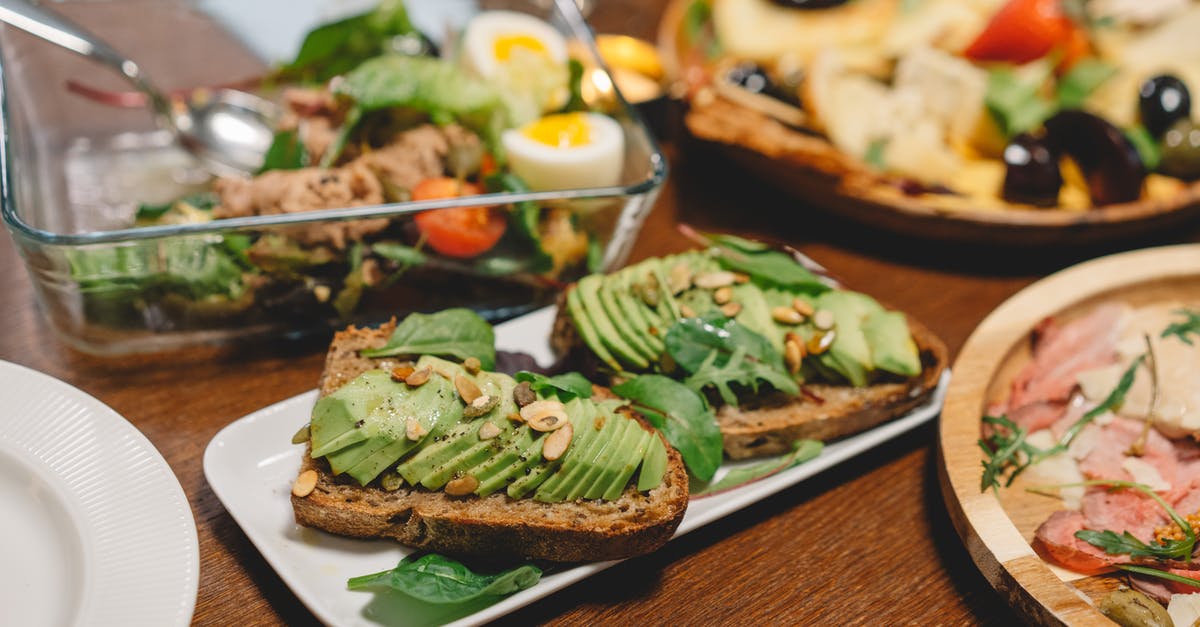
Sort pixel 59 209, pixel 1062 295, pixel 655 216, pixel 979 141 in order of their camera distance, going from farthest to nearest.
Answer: pixel 979 141 < pixel 655 216 < pixel 59 209 < pixel 1062 295

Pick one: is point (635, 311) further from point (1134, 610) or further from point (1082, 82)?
point (1082, 82)

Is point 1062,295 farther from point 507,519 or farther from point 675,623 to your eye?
point 507,519

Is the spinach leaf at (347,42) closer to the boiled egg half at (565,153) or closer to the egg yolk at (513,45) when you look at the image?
the egg yolk at (513,45)

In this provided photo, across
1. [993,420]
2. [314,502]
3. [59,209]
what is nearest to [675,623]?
[314,502]

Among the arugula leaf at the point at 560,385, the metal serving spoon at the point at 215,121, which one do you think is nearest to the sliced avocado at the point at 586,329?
the arugula leaf at the point at 560,385

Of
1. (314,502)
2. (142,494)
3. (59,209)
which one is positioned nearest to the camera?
(142,494)

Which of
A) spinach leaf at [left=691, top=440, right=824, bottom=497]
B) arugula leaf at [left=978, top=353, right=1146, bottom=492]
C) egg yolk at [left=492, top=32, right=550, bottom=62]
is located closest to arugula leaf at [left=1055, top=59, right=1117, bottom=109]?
arugula leaf at [left=978, top=353, right=1146, bottom=492]

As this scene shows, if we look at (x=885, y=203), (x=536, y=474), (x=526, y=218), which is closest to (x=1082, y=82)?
(x=885, y=203)
